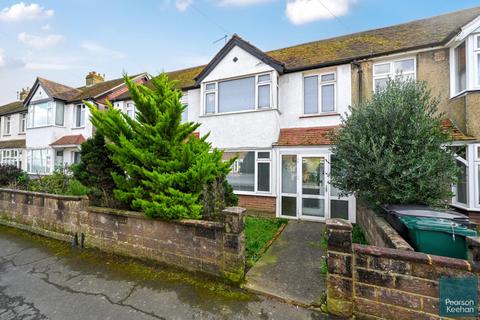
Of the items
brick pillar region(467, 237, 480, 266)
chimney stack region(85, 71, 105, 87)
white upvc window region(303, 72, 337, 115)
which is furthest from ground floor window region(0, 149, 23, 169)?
brick pillar region(467, 237, 480, 266)

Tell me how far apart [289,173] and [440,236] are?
524 centimetres

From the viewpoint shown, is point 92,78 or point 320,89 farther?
point 92,78

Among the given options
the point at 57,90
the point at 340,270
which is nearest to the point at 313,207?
the point at 340,270

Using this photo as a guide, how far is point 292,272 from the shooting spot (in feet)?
14.1

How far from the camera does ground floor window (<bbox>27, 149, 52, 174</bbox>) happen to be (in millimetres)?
15906

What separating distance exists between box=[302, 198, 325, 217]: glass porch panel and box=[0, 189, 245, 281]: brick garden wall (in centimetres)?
479

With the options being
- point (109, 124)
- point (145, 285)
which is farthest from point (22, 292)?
point (109, 124)

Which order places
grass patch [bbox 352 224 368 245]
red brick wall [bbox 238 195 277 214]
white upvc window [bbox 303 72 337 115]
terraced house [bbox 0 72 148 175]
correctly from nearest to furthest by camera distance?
1. grass patch [bbox 352 224 368 245]
2. white upvc window [bbox 303 72 337 115]
3. red brick wall [bbox 238 195 277 214]
4. terraced house [bbox 0 72 148 175]

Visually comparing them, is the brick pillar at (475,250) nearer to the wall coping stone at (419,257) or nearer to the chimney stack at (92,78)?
the wall coping stone at (419,257)

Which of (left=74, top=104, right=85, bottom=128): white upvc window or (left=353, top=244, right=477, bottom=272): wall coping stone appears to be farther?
(left=74, top=104, right=85, bottom=128): white upvc window

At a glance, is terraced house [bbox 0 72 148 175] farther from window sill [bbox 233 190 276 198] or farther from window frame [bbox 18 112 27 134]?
window sill [bbox 233 190 276 198]

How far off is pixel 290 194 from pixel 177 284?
214 inches

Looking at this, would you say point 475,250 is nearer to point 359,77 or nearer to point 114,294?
point 114,294

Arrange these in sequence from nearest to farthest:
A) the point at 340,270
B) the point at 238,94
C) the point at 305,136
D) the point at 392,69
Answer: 1. the point at 340,270
2. the point at 392,69
3. the point at 305,136
4. the point at 238,94
